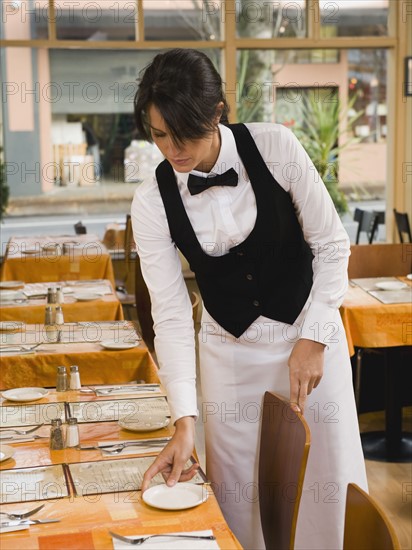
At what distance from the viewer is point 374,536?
1.36m

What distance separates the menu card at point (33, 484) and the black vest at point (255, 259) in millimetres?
534

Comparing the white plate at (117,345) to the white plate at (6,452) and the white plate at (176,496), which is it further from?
the white plate at (176,496)

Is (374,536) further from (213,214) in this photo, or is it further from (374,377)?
(374,377)

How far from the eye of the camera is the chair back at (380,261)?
5332mm

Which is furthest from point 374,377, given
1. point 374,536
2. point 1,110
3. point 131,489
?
point 1,110

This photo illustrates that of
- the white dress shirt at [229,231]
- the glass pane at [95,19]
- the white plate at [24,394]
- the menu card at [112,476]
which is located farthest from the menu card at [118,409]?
the glass pane at [95,19]

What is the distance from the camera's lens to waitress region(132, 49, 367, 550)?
2.06 meters

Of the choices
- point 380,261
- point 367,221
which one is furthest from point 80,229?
point 380,261

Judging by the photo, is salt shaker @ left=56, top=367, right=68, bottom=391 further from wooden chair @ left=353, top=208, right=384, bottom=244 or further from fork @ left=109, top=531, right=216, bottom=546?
wooden chair @ left=353, top=208, right=384, bottom=244

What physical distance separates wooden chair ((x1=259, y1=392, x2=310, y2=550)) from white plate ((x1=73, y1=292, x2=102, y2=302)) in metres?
2.48

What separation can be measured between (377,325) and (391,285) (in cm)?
60

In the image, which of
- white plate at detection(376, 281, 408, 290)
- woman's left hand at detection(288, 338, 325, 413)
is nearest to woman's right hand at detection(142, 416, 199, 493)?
woman's left hand at detection(288, 338, 325, 413)

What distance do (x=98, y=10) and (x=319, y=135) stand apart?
2244 mm

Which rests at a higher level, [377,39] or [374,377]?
[377,39]
